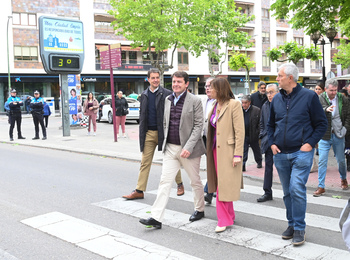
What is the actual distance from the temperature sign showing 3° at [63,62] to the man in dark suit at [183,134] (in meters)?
12.3

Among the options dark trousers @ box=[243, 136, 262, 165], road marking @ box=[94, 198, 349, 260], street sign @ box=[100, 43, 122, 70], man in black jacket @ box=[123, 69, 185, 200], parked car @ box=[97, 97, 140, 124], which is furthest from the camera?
parked car @ box=[97, 97, 140, 124]

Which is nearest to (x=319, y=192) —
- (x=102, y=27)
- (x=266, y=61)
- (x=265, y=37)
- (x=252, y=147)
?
(x=252, y=147)

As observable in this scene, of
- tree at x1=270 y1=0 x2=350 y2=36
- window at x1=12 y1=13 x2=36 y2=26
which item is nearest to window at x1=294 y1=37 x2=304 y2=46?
window at x1=12 y1=13 x2=36 y2=26

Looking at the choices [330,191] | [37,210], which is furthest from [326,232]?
[37,210]

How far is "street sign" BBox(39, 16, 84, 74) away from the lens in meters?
16.5

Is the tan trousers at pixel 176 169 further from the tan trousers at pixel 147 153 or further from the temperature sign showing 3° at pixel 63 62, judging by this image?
the temperature sign showing 3° at pixel 63 62

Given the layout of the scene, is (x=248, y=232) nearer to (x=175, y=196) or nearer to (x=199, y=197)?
(x=199, y=197)

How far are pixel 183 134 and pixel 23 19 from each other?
40944mm

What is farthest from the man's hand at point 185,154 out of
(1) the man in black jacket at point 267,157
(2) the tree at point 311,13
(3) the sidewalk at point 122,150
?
(2) the tree at point 311,13

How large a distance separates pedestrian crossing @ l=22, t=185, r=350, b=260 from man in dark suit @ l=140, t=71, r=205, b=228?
57cm

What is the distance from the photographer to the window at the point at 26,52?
135 feet

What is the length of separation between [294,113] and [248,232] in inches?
60.6

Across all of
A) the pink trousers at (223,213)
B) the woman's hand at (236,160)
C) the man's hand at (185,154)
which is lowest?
the pink trousers at (223,213)

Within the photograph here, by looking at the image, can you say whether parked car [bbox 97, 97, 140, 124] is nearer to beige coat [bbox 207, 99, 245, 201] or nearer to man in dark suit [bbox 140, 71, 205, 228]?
man in dark suit [bbox 140, 71, 205, 228]
